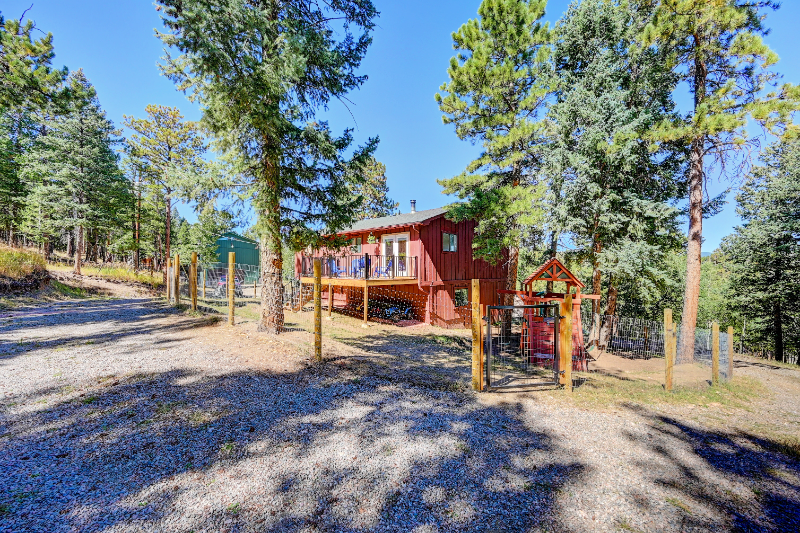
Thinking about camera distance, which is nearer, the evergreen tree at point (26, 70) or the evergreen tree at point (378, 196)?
the evergreen tree at point (26, 70)

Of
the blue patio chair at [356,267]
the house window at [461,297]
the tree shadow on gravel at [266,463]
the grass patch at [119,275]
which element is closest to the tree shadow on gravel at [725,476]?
the tree shadow on gravel at [266,463]

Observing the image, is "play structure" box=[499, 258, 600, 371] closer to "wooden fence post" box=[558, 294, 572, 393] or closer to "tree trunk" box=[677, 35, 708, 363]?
"tree trunk" box=[677, 35, 708, 363]

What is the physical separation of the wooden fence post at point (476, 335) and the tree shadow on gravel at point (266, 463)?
836mm

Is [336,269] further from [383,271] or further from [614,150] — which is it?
[614,150]

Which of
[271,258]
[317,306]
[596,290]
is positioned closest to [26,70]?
[271,258]

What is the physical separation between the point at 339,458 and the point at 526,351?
7.89 meters

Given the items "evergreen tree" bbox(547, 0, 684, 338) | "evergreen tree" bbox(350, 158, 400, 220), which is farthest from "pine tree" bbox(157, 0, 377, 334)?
"evergreen tree" bbox(350, 158, 400, 220)

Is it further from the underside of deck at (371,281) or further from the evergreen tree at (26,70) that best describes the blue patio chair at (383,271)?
the evergreen tree at (26,70)

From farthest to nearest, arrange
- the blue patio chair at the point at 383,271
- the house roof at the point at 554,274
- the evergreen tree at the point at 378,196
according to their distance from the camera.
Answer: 1. the evergreen tree at the point at 378,196
2. the blue patio chair at the point at 383,271
3. the house roof at the point at 554,274

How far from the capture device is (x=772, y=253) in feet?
50.9

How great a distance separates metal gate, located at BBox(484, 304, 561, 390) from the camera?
5966 mm

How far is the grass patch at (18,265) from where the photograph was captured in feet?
44.1

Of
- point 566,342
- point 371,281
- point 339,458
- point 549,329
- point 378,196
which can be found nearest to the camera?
point 339,458

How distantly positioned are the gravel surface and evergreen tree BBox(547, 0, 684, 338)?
8156mm
